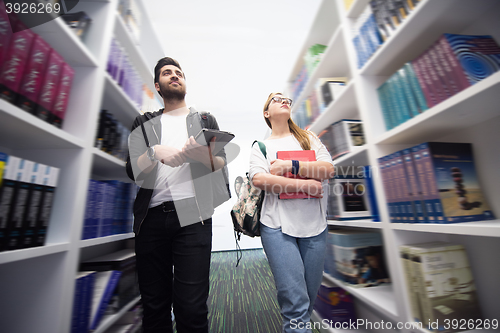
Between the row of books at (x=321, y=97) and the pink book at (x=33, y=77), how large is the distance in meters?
1.47

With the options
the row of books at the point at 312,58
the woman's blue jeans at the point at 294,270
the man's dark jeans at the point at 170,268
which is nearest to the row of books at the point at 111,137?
the man's dark jeans at the point at 170,268

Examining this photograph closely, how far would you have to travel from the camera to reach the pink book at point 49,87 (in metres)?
0.71

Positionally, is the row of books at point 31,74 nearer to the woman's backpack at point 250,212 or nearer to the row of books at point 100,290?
the row of books at point 100,290

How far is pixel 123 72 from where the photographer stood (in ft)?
3.96

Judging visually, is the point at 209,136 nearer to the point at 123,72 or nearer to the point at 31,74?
the point at 31,74

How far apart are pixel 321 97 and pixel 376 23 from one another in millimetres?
606

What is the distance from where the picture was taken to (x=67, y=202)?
0.76 metres

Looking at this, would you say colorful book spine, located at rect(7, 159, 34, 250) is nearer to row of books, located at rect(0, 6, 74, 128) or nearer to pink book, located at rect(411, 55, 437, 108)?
row of books, located at rect(0, 6, 74, 128)

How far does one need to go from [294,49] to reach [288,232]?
8.56 feet

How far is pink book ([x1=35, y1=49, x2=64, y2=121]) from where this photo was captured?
0.71 m

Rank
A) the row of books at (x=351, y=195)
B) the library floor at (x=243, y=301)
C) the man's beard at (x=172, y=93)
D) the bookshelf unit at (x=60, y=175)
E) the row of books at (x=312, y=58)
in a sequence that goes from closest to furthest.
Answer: the bookshelf unit at (x=60, y=175), the man's beard at (x=172, y=93), the row of books at (x=351, y=195), the library floor at (x=243, y=301), the row of books at (x=312, y=58)

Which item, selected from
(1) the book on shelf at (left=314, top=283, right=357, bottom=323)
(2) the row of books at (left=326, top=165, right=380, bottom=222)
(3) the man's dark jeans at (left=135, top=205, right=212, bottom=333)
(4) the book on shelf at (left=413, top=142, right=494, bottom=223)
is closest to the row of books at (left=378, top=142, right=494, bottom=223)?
(4) the book on shelf at (left=413, top=142, right=494, bottom=223)

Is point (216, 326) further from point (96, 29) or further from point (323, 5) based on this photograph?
point (323, 5)

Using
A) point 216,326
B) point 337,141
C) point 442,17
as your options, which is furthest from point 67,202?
point 442,17
